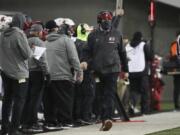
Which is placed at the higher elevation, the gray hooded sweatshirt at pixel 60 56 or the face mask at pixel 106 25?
the face mask at pixel 106 25

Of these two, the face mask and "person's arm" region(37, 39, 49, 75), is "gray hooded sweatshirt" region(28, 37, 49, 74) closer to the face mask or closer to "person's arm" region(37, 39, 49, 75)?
"person's arm" region(37, 39, 49, 75)

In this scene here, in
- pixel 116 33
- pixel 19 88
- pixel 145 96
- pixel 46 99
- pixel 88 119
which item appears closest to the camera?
pixel 19 88

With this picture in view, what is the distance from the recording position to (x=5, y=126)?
529 inches

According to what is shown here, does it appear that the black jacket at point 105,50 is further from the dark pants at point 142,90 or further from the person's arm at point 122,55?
the dark pants at point 142,90

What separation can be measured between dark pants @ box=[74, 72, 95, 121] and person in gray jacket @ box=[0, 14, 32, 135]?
133 inches

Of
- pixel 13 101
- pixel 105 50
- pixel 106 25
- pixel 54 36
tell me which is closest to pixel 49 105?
pixel 54 36

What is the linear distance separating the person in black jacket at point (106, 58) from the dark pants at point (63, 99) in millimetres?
1043

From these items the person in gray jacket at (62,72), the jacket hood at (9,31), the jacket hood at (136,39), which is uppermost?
the jacket hood at (9,31)

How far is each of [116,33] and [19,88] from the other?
235 centimetres

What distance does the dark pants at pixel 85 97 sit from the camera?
16.6 m

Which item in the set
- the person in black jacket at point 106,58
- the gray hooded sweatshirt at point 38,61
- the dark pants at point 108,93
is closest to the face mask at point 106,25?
the person in black jacket at point 106,58

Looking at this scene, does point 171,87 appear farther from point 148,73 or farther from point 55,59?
point 55,59

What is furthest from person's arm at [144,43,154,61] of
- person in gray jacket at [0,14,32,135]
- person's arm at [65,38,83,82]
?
person in gray jacket at [0,14,32,135]

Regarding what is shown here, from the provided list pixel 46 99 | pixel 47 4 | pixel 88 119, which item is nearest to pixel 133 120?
pixel 88 119
